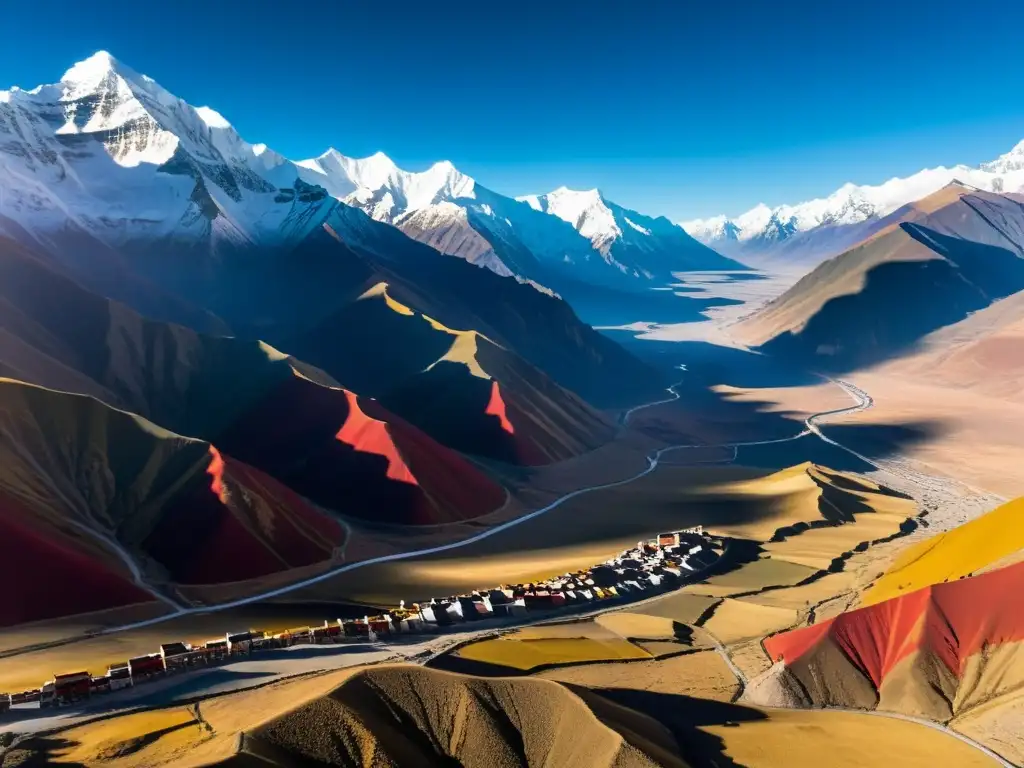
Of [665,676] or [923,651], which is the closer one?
[923,651]

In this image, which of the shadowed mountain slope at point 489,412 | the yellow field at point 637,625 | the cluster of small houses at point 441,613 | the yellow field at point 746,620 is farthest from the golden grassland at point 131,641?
the shadowed mountain slope at point 489,412

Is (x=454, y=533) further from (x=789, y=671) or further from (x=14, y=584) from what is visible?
(x=789, y=671)

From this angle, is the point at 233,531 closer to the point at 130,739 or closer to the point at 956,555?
the point at 130,739

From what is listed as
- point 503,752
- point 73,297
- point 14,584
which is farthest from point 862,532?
point 73,297

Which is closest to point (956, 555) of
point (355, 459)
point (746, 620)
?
point (746, 620)

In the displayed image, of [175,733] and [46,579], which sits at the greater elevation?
[46,579]

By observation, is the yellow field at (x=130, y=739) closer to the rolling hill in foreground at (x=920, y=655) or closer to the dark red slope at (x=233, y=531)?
the rolling hill in foreground at (x=920, y=655)
